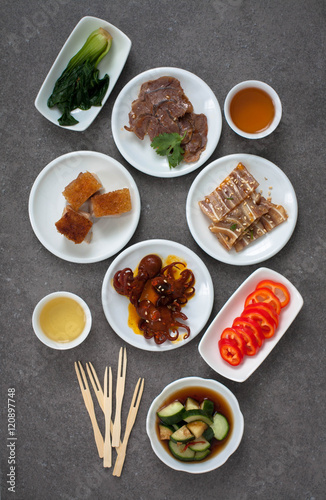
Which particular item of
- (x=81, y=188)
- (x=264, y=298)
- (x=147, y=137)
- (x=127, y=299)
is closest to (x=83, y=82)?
(x=147, y=137)

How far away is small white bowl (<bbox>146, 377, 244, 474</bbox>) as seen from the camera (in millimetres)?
2975

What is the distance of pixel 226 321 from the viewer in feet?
10.2

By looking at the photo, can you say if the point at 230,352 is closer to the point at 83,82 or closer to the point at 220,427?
the point at 220,427

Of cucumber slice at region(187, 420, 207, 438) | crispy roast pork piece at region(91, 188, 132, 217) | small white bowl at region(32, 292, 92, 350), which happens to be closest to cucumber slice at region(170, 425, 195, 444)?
cucumber slice at region(187, 420, 207, 438)

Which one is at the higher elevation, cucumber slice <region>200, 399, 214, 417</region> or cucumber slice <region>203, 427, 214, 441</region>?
cucumber slice <region>200, 399, 214, 417</region>

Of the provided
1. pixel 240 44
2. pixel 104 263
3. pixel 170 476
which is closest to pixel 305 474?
pixel 170 476

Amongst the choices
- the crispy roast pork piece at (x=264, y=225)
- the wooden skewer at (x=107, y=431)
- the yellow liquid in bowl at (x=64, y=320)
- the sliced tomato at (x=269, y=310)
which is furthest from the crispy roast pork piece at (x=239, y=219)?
the wooden skewer at (x=107, y=431)

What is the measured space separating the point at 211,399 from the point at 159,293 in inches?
34.0

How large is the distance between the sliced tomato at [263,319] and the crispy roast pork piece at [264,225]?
0.47 meters

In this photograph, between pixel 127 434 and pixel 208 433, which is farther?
pixel 127 434

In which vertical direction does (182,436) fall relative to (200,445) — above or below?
above

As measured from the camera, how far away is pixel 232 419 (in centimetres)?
304

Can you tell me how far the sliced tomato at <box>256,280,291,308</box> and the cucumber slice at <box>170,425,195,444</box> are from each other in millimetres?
1104

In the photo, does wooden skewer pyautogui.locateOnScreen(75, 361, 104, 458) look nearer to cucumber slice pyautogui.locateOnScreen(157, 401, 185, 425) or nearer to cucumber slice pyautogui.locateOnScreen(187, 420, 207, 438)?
cucumber slice pyautogui.locateOnScreen(157, 401, 185, 425)
